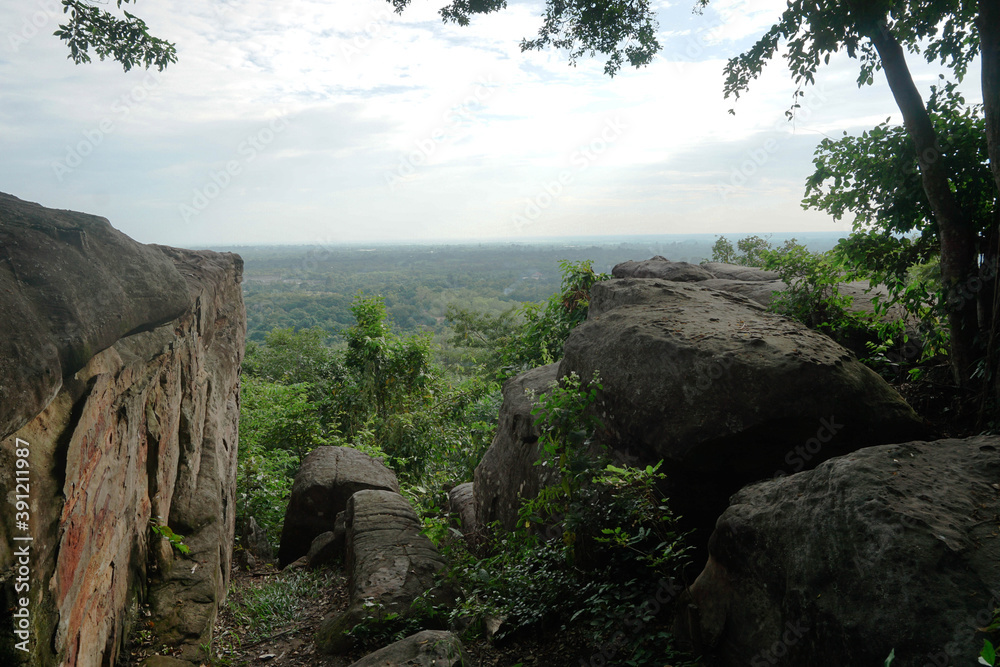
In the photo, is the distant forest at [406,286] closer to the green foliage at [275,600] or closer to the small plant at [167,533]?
the green foliage at [275,600]

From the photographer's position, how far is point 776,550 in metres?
3.29

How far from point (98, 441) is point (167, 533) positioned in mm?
1890

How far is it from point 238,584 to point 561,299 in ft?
24.3

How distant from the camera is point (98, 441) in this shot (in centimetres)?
411

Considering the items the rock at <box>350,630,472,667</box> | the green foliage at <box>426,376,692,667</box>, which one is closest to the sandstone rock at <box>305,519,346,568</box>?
the green foliage at <box>426,376,692,667</box>

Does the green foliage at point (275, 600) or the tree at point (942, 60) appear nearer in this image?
the tree at point (942, 60)

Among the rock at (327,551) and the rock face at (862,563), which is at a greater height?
the rock face at (862,563)

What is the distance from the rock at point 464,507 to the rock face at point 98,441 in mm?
3265

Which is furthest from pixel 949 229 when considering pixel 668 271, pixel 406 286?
pixel 406 286

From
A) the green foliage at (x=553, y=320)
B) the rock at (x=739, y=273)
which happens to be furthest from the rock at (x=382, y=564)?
the rock at (x=739, y=273)

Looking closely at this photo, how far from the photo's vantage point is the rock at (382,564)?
232 inches

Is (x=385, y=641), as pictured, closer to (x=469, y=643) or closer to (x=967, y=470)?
(x=469, y=643)

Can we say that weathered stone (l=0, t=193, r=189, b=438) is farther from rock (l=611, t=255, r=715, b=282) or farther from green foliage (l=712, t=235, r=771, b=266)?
green foliage (l=712, t=235, r=771, b=266)

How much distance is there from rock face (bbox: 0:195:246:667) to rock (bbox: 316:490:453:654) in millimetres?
1293
